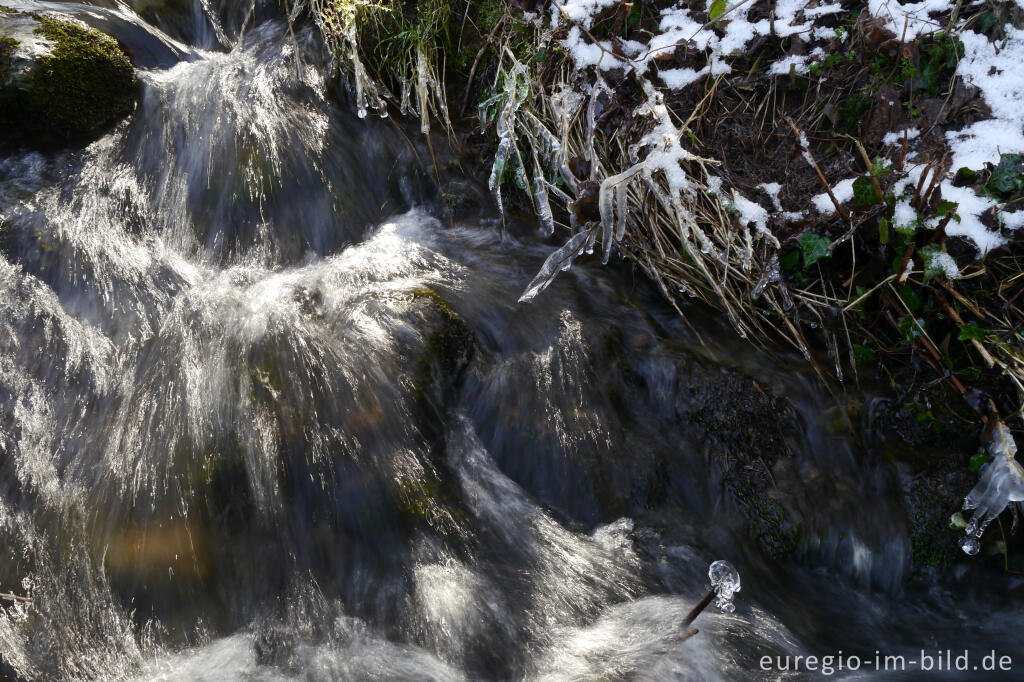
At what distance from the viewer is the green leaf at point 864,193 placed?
2666 millimetres

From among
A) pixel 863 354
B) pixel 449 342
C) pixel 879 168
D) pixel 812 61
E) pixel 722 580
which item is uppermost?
pixel 812 61

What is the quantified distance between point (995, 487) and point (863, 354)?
660 millimetres

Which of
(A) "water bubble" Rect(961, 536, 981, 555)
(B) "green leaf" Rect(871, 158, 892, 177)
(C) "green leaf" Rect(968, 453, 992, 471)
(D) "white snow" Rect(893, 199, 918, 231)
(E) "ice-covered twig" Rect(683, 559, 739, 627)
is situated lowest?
(A) "water bubble" Rect(961, 536, 981, 555)

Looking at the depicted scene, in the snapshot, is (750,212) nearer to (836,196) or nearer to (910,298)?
(836,196)

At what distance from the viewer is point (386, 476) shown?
8.45 feet

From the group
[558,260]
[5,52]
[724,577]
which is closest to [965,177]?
[558,260]

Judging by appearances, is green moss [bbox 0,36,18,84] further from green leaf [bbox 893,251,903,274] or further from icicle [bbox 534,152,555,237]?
green leaf [bbox 893,251,903,274]

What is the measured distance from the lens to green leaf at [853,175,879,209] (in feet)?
8.75

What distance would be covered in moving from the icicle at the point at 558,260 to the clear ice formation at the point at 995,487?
5.59 feet

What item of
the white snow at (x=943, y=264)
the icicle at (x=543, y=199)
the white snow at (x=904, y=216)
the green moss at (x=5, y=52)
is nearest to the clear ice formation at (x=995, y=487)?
the white snow at (x=943, y=264)

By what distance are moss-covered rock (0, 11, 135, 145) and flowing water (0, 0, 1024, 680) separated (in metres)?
0.40

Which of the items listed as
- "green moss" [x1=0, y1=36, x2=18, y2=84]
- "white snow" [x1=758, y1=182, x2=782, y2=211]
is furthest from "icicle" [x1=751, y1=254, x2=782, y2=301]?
"green moss" [x1=0, y1=36, x2=18, y2=84]

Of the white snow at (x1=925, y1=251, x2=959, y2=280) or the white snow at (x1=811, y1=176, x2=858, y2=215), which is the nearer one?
the white snow at (x1=925, y1=251, x2=959, y2=280)

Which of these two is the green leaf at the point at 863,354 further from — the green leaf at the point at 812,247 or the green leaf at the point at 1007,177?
the green leaf at the point at 1007,177
